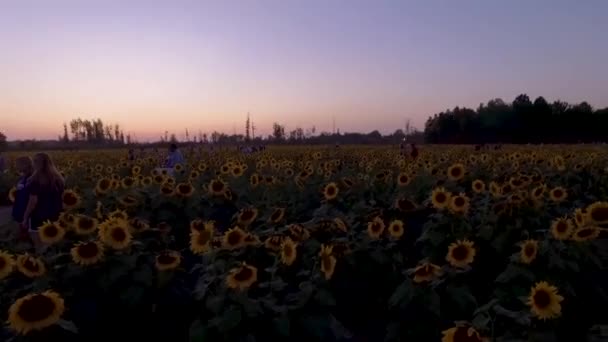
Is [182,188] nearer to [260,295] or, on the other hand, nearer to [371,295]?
[371,295]

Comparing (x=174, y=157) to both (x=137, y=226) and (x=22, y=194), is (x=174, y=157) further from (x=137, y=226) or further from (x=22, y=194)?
(x=137, y=226)

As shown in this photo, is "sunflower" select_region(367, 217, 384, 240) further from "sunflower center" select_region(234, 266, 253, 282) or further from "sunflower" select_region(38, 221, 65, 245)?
"sunflower" select_region(38, 221, 65, 245)

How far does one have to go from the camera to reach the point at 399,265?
500 centimetres

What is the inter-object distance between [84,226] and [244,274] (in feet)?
5.31

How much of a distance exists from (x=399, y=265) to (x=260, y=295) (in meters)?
1.69

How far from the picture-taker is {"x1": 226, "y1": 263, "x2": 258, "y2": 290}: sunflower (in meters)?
3.19

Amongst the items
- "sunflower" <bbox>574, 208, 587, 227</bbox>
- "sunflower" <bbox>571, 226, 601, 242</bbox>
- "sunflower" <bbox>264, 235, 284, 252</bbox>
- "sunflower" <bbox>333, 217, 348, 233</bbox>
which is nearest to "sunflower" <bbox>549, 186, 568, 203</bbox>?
"sunflower" <bbox>574, 208, 587, 227</bbox>

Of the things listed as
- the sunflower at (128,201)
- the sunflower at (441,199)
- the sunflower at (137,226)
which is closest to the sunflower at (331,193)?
the sunflower at (441,199)

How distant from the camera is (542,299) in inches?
108

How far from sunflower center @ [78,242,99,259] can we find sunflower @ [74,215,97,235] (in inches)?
20.7

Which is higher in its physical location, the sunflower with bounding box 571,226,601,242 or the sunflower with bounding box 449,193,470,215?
the sunflower with bounding box 449,193,470,215

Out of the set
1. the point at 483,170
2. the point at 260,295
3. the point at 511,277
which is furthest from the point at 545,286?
the point at 483,170

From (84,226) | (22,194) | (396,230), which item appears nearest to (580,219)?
(396,230)

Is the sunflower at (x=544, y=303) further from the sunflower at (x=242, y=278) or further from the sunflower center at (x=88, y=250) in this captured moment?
the sunflower center at (x=88, y=250)
